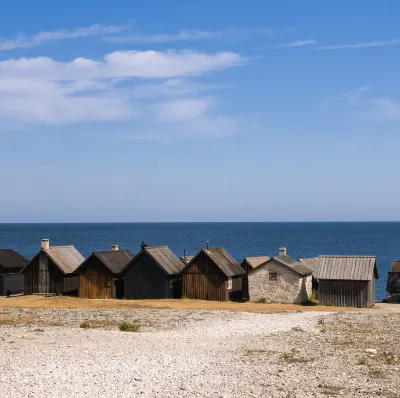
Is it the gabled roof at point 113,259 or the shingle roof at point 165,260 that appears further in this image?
the gabled roof at point 113,259

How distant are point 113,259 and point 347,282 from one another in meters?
20.7

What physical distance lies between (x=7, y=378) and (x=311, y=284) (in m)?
36.3

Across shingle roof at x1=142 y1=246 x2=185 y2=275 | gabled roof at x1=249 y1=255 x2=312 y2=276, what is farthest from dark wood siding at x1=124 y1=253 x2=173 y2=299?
gabled roof at x1=249 y1=255 x2=312 y2=276

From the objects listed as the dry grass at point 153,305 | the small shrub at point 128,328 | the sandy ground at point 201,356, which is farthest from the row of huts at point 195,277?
the small shrub at point 128,328

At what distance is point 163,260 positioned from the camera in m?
54.0

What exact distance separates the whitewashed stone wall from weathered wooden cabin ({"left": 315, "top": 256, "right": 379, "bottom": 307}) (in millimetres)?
1812

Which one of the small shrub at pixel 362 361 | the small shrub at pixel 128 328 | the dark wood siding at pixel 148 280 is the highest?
the dark wood siding at pixel 148 280

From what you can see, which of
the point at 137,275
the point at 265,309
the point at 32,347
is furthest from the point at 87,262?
the point at 32,347

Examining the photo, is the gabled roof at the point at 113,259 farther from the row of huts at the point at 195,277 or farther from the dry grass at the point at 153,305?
the dry grass at the point at 153,305

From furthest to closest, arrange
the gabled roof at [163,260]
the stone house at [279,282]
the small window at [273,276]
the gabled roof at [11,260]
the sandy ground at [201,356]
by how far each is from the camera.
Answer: the gabled roof at [11,260], the gabled roof at [163,260], the small window at [273,276], the stone house at [279,282], the sandy ground at [201,356]

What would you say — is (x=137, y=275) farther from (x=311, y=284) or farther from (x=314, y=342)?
(x=314, y=342)

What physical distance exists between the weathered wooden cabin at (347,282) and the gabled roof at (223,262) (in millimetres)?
7078

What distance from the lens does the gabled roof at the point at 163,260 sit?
52875 mm

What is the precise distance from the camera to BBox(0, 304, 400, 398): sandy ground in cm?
2139
